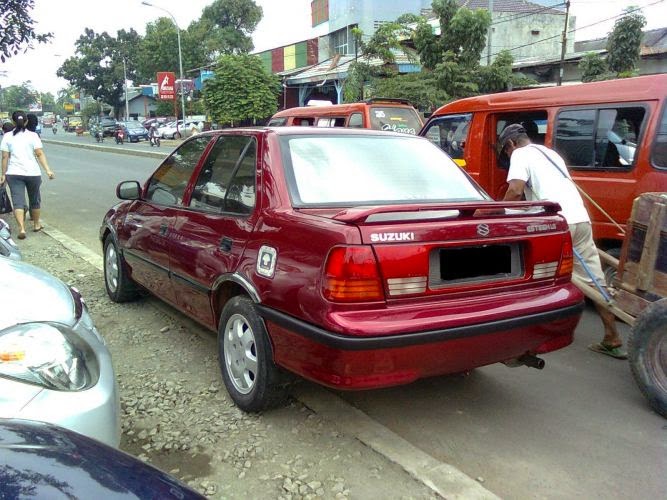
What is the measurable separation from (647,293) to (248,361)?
237 cm

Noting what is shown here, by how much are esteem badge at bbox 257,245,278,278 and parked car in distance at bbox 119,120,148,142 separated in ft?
142

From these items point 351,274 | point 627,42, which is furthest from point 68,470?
point 627,42

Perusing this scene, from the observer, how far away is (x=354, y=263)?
264cm

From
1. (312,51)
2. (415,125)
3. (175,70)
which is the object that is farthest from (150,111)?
(415,125)

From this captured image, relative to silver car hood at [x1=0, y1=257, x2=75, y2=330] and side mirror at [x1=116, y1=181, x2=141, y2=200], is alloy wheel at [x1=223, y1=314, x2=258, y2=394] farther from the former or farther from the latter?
side mirror at [x1=116, y1=181, x2=141, y2=200]

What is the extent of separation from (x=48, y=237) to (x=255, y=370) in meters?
6.48

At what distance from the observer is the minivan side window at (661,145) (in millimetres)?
4727

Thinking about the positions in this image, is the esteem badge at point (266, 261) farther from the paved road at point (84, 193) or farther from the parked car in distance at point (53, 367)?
the paved road at point (84, 193)

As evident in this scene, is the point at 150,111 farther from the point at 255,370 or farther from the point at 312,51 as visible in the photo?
the point at 255,370

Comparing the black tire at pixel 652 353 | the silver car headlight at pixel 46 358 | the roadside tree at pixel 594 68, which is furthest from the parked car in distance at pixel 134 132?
the black tire at pixel 652 353

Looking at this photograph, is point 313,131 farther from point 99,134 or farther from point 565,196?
A: point 99,134

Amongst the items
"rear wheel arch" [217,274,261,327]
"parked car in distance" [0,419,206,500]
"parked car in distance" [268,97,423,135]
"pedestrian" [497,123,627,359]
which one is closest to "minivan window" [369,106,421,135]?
"parked car in distance" [268,97,423,135]

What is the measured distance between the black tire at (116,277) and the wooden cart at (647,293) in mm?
3778

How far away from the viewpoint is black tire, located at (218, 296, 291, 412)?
3135 millimetres
